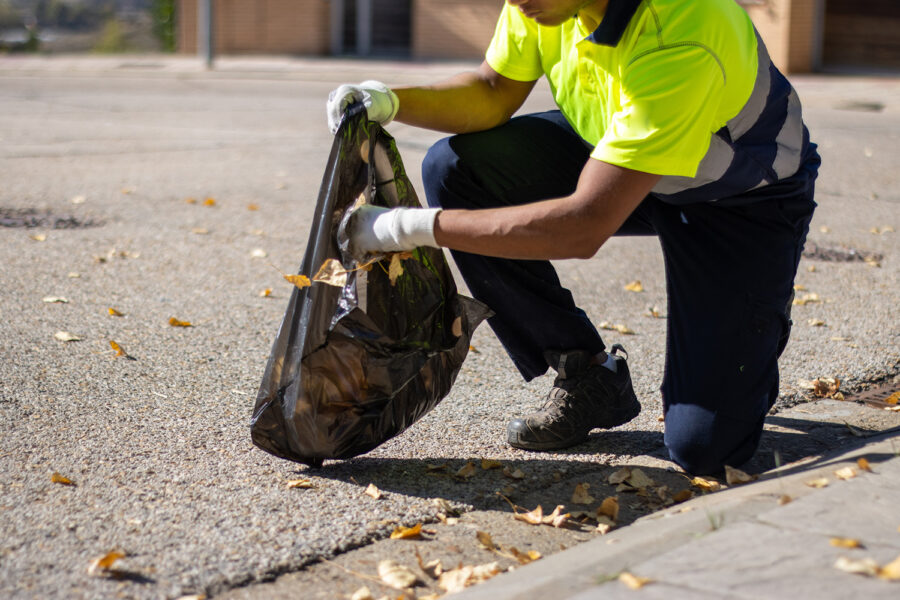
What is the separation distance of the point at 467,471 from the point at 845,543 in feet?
3.47

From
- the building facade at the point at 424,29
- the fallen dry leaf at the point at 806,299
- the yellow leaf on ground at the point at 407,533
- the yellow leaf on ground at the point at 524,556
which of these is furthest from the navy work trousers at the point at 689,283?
the building facade at the point at 424,29

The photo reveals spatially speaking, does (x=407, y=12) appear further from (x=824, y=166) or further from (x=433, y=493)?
(x=433, y=493)

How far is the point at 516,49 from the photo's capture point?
122 inches

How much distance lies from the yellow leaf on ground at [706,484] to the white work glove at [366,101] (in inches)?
50.4

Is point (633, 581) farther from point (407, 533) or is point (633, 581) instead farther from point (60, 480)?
point (60, 480)

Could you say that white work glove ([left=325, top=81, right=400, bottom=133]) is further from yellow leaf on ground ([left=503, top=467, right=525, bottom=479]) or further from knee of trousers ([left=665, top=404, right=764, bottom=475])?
knee of trousers ([left=665, top=404, right=764, bottom=475])

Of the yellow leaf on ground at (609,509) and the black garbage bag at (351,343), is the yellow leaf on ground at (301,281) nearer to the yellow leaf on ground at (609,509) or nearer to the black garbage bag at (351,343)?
the black garbage bag at (351,343)

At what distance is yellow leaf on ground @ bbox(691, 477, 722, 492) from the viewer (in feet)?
9.13

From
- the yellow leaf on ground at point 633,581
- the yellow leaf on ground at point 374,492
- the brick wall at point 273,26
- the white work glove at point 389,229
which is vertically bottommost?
the brick wall at point 273,26

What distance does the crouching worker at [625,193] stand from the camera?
2.45 metres

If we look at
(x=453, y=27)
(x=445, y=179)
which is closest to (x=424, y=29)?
(x=453, y=27)

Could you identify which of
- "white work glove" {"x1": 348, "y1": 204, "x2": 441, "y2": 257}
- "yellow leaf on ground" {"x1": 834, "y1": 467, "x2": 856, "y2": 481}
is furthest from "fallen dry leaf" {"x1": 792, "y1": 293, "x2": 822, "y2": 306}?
"white work glove" {"x1": 348, "y1": 204, "x2": 441, "y2": 257}

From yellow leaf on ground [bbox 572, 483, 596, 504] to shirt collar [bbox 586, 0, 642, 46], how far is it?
3.65 feet

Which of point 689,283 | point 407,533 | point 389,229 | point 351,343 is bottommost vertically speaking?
point 407,533
